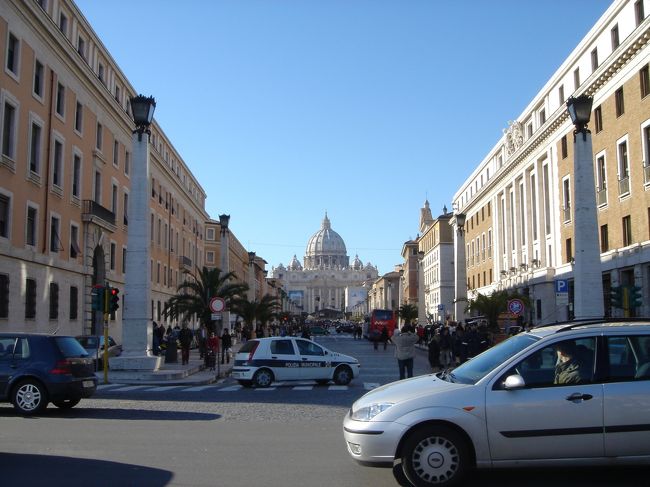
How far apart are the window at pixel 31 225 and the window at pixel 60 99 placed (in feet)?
17.6

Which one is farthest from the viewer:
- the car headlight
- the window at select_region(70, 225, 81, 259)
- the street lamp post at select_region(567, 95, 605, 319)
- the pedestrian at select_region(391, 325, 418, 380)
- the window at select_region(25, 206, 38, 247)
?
the window at select_region(70, 225, 81, 259)

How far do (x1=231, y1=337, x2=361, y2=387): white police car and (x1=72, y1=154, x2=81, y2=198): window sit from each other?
18733 millimetres

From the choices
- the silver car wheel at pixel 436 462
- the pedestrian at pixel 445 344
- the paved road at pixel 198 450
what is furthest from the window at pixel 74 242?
the silver car wheel at pixel 436 462

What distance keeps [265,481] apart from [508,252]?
178ft

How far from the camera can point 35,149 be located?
3180cm

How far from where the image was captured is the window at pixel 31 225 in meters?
31.0

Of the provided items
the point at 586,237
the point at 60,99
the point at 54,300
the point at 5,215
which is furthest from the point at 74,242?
the point at 586,237

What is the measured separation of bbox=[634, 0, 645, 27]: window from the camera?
107ft

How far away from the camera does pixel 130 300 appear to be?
25.2 meters

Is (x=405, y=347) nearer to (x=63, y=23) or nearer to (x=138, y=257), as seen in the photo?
(x=138, y=257)

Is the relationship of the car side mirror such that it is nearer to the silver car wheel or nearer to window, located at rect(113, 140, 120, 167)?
the silver car wheel

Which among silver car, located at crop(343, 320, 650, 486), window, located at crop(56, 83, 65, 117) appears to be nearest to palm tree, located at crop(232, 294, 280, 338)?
window, located at crop(56, 83, 65, 117)

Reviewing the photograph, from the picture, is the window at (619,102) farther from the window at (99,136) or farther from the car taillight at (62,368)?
the car taillight at (62,368)

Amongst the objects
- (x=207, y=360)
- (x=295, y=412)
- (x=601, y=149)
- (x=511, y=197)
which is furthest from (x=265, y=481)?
(x=511, y=197)
